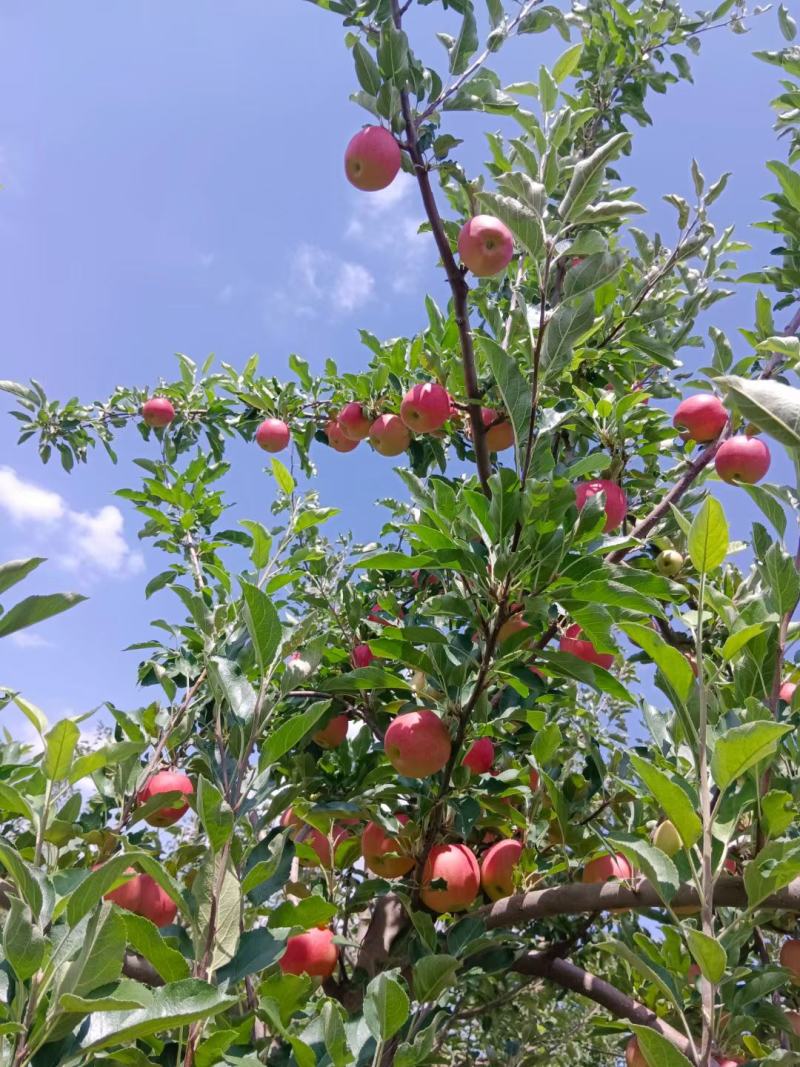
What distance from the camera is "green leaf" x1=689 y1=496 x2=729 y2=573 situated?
1137mm

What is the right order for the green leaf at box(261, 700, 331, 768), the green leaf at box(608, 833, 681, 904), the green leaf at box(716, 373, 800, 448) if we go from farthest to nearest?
the green leaf at box(261, 700, 331, 768), the green leaf at box(608, 833, 681, 904), the green leaf at box(716, 373, 800, 448)

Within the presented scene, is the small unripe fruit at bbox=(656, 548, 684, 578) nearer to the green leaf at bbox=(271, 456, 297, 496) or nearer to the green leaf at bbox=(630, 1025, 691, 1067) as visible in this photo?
the green leaf at bbox=(271, 456, 297, 496)

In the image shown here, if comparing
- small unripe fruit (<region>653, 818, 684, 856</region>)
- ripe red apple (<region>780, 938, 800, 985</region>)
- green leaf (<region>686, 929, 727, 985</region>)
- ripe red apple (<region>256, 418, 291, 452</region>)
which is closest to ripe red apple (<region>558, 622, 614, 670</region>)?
small unripe fruit (<region>653, 818, 684, 856</region>)

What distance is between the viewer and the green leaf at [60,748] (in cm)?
118

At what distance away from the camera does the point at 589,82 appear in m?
3.38

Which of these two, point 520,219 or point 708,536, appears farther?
point 520,219

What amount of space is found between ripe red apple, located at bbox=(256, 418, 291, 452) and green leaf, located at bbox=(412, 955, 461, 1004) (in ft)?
8.67

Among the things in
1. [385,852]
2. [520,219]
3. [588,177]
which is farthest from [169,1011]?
[588,177]

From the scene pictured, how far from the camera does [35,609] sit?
3.29 ft

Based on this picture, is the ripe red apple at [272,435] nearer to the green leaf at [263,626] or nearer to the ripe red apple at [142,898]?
the ripe red apple at [142,898]

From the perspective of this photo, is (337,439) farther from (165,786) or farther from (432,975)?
(432,975)

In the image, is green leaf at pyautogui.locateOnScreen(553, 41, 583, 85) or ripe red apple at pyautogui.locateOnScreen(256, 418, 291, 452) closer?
green leaf at pyautogui.locateOnScreen(553, 41, 583, 85)

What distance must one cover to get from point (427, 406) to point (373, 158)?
2.29ft

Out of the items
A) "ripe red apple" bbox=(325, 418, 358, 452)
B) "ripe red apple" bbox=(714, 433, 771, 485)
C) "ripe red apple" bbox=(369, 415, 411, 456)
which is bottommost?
"ripe red apple" bbox=(714, 433, 771, 485)
